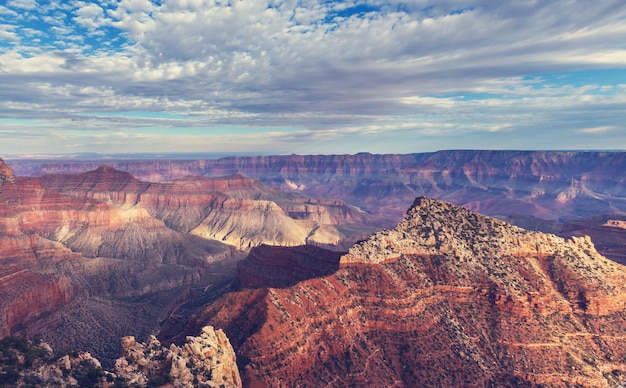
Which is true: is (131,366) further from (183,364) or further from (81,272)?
(81,272)

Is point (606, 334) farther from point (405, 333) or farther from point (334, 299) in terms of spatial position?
point (334, 299)

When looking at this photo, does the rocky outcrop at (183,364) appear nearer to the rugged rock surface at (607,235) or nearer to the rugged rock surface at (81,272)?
the rugged rock surface at (81,272)

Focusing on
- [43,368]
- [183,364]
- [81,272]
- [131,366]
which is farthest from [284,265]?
[81,272]

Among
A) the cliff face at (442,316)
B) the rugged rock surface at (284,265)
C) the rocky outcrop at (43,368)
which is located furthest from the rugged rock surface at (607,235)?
the rocky outcrop at (43,368)

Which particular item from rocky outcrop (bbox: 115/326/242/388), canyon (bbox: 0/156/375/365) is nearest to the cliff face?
rocky outcrop (bbox: 115/326/242/388)

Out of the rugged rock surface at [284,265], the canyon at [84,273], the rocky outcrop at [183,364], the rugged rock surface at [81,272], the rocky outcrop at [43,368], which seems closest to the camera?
the rocky outcrop at [43,368]
